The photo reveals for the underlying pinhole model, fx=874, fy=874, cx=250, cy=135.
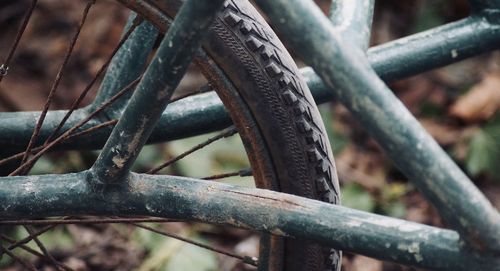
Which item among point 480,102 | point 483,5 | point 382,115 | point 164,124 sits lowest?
point 382,115

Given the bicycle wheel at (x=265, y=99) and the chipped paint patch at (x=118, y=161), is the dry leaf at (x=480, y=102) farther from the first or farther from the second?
the chipped paint patch at (x=118, y=161)

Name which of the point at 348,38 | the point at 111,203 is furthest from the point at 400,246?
the point at 111,203

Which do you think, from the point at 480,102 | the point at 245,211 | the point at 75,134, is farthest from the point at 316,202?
the point at 480,102

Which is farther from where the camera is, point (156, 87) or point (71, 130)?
point (71, 130)

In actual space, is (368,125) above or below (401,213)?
below

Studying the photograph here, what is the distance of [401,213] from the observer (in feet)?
8.25

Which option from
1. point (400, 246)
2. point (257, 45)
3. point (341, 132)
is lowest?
point (400, 246)

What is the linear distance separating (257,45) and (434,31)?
0.38 meters

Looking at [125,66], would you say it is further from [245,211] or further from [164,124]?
[245,211]

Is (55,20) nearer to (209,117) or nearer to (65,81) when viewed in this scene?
(65,81)

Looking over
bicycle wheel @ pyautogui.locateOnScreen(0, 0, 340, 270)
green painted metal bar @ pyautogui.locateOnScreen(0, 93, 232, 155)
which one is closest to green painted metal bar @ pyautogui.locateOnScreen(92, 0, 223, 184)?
bicycle wheel @ pyautogui.locateOnScreen(0, 0, 340, 270)

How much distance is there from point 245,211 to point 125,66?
17.1 inches

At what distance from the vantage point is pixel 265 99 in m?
1.18

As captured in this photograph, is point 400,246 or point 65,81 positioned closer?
point 400,246
